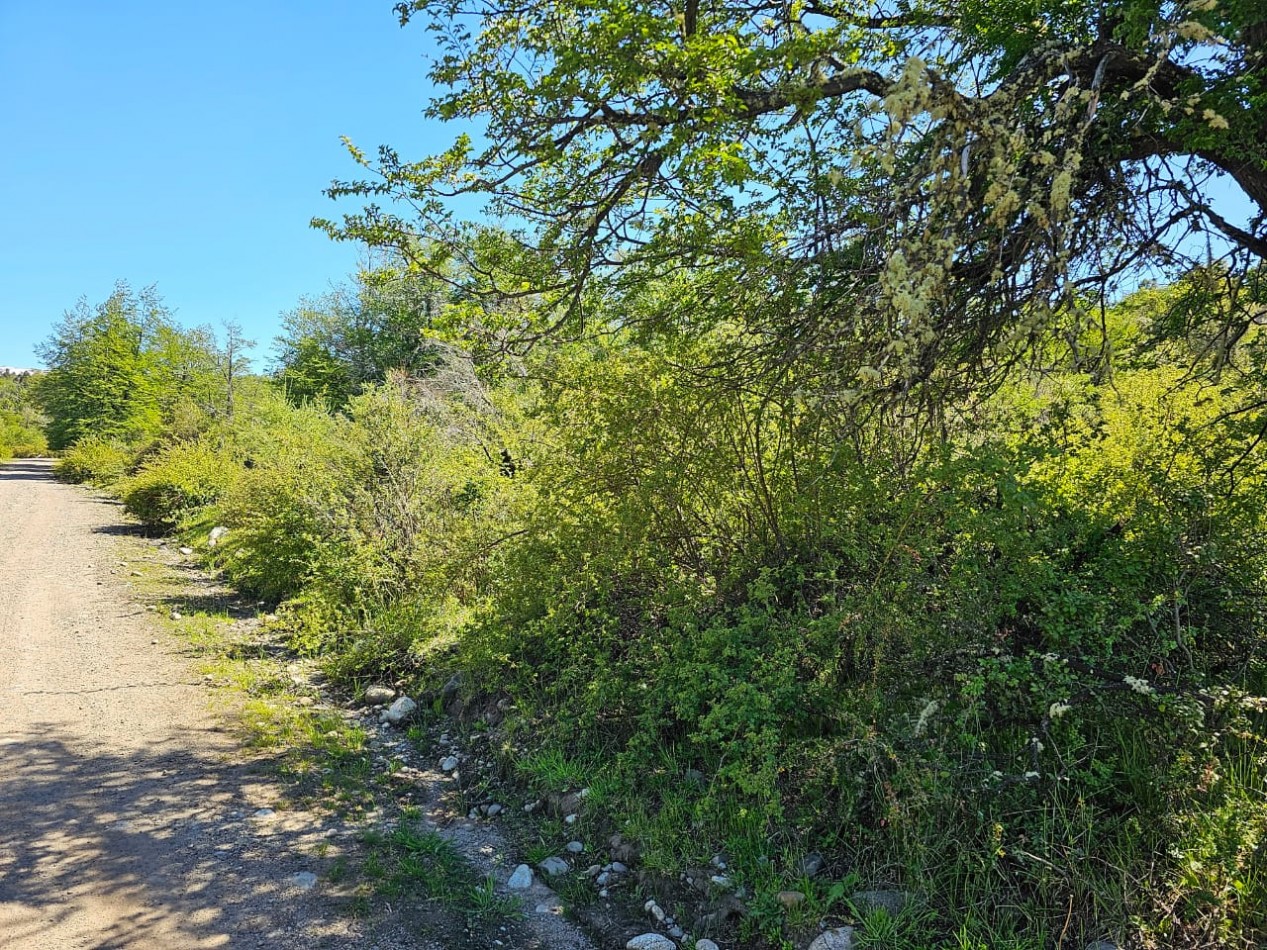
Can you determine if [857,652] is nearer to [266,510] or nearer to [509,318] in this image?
[509,318]

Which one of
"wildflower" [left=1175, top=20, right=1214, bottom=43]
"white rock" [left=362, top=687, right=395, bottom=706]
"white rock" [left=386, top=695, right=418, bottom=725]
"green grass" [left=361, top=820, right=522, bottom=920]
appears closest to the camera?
"wildflower" [left=1175, top=20, right=1214, bottom=43]

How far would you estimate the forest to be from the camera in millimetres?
3242

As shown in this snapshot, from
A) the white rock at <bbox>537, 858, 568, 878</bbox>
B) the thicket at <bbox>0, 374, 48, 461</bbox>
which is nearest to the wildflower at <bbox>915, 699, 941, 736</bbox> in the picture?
the white rock at <bbox>537, 858, 568, 878</bbox>

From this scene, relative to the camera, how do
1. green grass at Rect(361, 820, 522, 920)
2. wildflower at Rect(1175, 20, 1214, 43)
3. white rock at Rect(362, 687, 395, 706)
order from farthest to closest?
1. white rock at Rect(362, 687, 395, 706)
2. green grass at Rect(361, 820, 522, 920)
3. wildflower at Rect(1175, 20, 1214, 43)

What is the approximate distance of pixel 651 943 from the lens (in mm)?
3615

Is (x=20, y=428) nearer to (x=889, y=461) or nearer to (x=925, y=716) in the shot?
(x=889, y=461)

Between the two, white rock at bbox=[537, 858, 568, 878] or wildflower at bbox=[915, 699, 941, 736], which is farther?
white rock at bbox=[537, 858, 568, 878]

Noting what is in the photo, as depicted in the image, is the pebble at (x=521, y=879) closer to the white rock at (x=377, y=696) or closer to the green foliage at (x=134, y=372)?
the white rock at (x=377, y=696)

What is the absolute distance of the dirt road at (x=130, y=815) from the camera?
363cm

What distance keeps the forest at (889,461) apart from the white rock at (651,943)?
0.40 metres

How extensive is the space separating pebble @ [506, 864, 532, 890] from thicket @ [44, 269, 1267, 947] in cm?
63

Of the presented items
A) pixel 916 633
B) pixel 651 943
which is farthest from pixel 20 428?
pixel 916 633

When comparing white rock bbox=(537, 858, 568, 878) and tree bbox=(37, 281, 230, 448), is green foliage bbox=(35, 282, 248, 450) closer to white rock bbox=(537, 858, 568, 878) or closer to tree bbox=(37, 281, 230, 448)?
tree bbox=(37, 281, 230, 448)

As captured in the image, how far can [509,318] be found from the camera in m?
5.88
